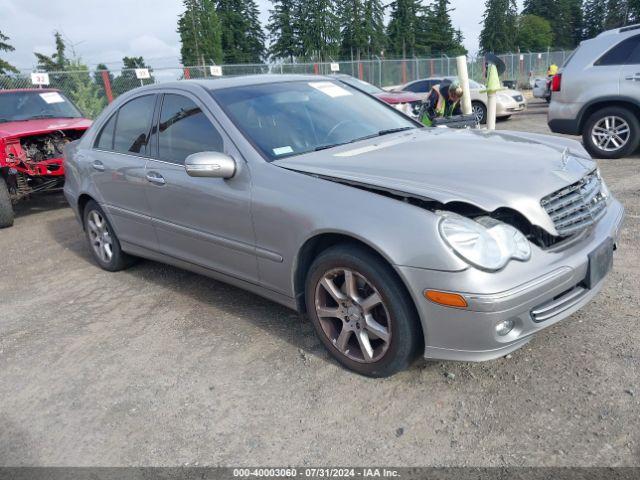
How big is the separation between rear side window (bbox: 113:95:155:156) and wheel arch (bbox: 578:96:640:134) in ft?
21.4

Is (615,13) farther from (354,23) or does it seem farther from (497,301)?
(497,301)

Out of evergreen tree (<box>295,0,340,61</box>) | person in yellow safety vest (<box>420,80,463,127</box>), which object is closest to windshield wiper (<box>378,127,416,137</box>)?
person in yellow safety vest (<box>420,80,463,127</box>)

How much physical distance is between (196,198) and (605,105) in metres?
6.82

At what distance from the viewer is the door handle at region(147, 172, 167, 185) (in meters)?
3.85

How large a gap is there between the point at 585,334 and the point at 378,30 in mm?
71256

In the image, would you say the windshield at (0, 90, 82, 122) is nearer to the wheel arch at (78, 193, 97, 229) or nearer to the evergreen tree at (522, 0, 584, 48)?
the wheel arch at (78, 193, 97, 229)

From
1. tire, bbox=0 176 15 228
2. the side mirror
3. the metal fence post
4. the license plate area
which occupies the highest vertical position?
the metal fence post

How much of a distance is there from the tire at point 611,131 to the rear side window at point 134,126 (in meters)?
6.62

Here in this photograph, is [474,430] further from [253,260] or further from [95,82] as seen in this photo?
[95,82]

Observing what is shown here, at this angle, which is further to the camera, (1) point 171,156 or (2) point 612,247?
(1) point 171,156

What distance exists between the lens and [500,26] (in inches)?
3091

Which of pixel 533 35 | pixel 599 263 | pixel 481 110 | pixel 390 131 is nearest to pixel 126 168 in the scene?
pixel 390 131

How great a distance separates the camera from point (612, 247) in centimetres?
293

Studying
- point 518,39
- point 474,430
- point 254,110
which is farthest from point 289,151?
point 518,39
